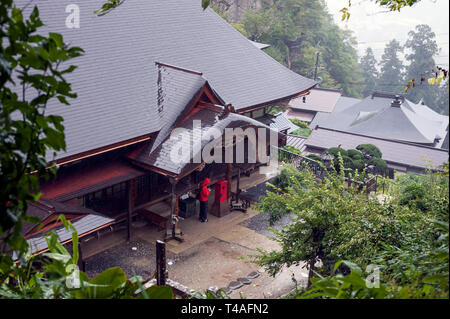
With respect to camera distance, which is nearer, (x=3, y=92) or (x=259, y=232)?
(x=3, y=92)

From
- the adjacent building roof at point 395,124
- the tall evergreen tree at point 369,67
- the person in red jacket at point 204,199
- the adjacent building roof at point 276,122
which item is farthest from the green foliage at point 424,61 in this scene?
the person in red jacket at point 204,199

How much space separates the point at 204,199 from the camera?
14.9 meters

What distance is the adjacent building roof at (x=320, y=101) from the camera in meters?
46.7

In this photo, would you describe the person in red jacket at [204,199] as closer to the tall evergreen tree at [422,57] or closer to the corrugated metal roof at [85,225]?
the corrugated metal roof at [85,225]

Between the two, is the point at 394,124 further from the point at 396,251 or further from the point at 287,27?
the point at 396,251

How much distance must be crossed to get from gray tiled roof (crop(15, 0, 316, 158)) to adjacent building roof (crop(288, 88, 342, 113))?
26679 mm

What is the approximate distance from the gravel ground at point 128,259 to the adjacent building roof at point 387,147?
15050 mm

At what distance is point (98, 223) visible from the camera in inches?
441

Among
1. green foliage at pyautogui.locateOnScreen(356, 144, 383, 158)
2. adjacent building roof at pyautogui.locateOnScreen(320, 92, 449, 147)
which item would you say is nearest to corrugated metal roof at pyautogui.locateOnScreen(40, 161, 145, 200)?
green foliage at pyautogui.locateOnScreen(356, 144, 383, 158)

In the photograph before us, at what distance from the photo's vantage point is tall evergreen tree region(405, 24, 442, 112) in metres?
55.1

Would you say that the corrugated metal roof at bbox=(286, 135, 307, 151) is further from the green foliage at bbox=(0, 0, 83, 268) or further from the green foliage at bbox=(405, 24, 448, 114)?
the green foliage at bbox=(405, 24, 448, 114)
